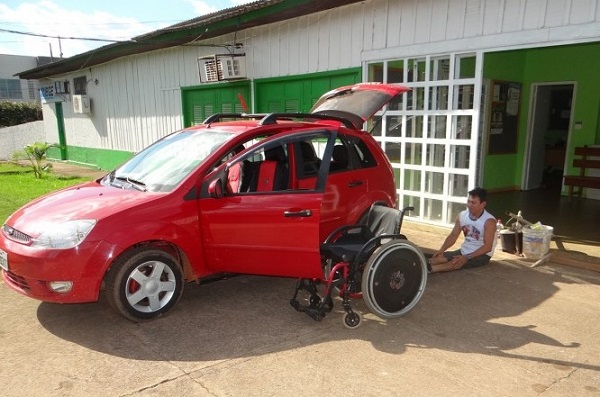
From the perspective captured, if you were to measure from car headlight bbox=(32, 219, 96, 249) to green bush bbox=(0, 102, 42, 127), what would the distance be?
29077 millimetres

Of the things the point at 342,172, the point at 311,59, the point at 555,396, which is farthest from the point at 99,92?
the point at 555,396

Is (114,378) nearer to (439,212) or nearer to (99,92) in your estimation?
(439,212)

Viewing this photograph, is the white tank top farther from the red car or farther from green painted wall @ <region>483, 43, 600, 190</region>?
green painted wall @ <region>483, 43, 600, 190</region>

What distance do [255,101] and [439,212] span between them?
4.98m

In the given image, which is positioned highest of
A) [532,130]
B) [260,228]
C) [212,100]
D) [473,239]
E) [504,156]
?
[212,100]

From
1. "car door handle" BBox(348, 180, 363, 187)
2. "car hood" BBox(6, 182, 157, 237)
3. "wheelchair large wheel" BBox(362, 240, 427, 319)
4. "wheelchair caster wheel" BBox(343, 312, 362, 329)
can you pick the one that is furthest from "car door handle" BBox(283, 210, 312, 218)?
"car hood" BBox(6, 182, 157, 237)

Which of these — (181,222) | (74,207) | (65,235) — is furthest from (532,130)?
(65,235)

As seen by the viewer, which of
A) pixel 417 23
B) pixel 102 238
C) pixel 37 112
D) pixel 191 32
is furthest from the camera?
pixel 37 112

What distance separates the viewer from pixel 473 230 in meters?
5.57

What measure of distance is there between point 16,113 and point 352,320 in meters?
30.7

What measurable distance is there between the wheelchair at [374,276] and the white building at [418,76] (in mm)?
3139

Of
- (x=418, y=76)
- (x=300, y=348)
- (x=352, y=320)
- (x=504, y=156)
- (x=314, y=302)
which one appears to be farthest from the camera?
(x=504, y=156)

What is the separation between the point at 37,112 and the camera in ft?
96.7

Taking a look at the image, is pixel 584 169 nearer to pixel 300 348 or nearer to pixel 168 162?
pixel 300 348
